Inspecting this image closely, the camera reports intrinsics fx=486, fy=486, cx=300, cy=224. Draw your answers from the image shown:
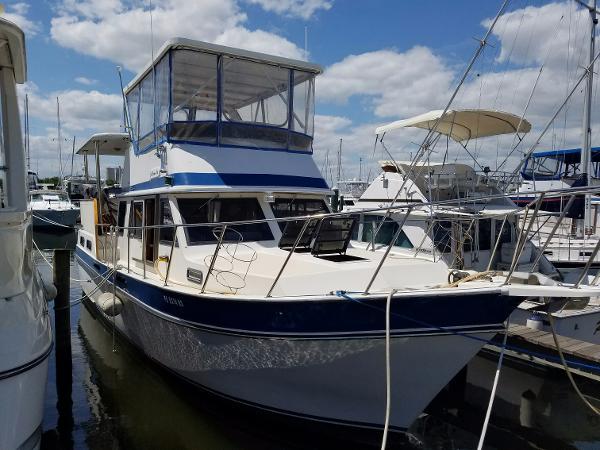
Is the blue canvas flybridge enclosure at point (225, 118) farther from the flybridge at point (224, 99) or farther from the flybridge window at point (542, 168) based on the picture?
the flybridge window at point (542, 168)

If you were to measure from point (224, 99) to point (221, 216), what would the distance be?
2023 mm

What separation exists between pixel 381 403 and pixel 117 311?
15.1 feet

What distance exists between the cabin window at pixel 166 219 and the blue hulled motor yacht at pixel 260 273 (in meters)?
0.03

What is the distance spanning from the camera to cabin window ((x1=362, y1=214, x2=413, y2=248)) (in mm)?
11055

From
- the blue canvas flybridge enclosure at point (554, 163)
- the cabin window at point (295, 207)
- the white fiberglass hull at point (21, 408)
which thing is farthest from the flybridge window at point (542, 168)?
the white fiberglass hull at point (21, 408)

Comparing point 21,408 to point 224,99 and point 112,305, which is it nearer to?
point 112,305

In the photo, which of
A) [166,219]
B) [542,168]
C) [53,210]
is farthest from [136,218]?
[542,168]

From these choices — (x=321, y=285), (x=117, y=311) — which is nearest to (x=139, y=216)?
(x=117, y=311)

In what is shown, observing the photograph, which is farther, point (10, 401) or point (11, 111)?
point (11, 111)

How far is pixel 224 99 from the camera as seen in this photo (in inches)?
301

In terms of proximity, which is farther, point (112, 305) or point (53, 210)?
point (53, 210)

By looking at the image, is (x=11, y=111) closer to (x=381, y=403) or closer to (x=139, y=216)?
(x=139, y=216)

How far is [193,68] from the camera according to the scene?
7.23 metres

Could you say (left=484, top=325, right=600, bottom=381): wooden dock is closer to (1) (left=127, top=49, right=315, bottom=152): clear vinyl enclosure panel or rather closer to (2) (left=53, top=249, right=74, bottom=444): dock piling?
(1) (left=127, top=49, right=315, bottom=152): clear vinyl enclosure panel
